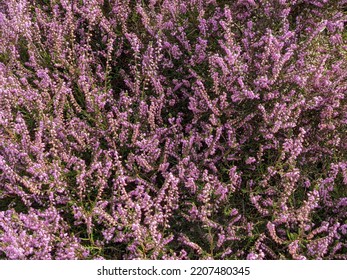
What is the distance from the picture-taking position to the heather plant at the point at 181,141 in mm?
2096

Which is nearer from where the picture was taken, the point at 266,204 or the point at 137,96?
the point at 266,204

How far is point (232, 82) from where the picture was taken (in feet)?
7.64

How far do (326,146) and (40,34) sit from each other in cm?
204

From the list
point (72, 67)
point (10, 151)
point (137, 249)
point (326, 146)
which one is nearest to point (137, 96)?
point (72, 67)

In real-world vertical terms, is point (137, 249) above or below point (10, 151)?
below

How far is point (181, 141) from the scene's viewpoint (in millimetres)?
2352

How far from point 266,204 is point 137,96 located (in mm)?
990

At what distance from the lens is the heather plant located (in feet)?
6.88

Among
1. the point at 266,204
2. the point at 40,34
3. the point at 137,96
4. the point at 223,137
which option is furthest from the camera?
the point at 40,34

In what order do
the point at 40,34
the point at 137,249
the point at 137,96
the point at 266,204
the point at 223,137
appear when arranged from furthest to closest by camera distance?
the point at 40,34
the point at 137,96
the point at 223,137
the point at 266,204
the point at 137,249

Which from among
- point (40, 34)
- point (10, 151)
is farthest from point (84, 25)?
point (10, 151)
